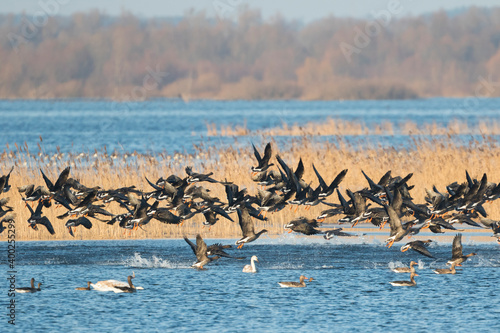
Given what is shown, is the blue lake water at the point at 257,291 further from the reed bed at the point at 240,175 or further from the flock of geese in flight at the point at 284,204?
the reed bed at the point at 240,175

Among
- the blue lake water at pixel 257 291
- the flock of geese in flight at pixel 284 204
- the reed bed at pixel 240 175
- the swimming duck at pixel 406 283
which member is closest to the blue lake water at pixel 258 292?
the blue lake water at pixel 257 291

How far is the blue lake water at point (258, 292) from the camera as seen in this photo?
12016 millimetres

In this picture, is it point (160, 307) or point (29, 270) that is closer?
point (160, 307)

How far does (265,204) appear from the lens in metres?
15.2

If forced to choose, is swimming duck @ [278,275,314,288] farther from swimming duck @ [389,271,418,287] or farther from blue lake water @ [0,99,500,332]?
swimming duck @ [389,271,418,287]

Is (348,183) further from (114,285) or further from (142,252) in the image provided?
(114,285)

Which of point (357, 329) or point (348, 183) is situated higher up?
point (348, 183)

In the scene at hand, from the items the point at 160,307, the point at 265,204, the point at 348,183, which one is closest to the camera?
the point at 160,307

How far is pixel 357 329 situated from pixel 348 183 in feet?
40.7

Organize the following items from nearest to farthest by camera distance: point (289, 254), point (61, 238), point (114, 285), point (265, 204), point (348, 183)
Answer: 1. point (114, 285)
2. point (265, 204)
3. point (289, 254)
4. point (61, 238)
5. point (348, 183)

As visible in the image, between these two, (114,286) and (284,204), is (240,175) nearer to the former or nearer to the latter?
(284,204)

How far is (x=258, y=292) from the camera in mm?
13906

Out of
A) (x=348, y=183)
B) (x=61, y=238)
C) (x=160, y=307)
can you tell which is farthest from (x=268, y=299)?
(x=348, y=183)

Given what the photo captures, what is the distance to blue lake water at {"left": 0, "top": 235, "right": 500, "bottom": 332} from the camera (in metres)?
12.0
